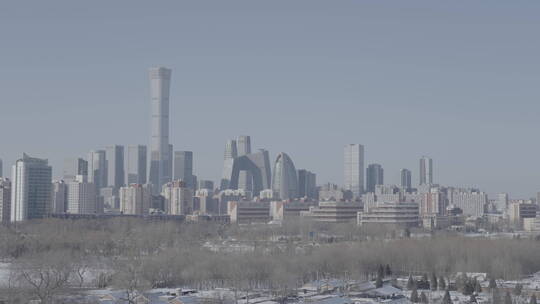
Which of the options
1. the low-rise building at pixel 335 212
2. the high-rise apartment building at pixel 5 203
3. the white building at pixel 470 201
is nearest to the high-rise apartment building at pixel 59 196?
the high-rise apartment building at pixel 5 203

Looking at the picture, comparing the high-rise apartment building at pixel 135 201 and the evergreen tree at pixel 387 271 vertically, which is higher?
the high-rise apartment building at pixel 135 201

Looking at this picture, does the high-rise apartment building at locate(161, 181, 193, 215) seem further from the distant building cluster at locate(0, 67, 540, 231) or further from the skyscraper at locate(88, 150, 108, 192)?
the skyscraper at locate(88, 150, 108, 192)

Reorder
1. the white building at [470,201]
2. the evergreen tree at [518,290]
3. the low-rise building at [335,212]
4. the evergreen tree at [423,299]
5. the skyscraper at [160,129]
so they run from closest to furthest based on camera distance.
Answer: the evergreen tree at [423,299] → the evergreen tree at [518,290] → the low-rise building at [335,212] → the white building at [470,201] → the skyscraper at [160,129]

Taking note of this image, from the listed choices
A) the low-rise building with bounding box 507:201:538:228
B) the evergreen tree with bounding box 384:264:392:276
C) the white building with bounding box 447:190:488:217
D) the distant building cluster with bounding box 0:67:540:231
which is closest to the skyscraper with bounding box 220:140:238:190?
the distant building cluster with bounding box 0:67:540:231

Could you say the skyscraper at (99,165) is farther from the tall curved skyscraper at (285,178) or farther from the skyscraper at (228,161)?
the tall curved skyscraper at (285,178)

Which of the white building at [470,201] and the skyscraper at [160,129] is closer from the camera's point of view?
the white building at [470,201]

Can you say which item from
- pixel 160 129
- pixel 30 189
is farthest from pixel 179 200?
pixel 160 129

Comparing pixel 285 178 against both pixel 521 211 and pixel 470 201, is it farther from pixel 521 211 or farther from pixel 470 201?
pixel 521 211
